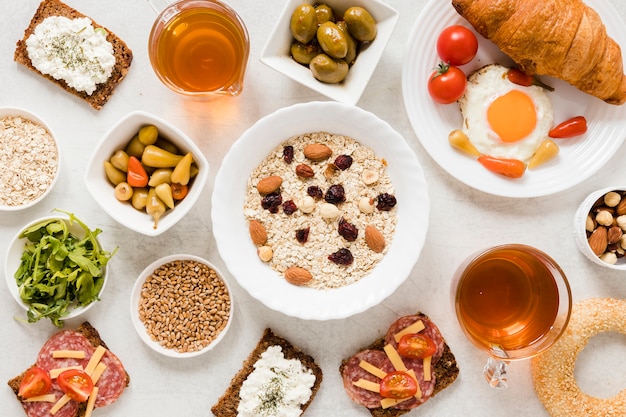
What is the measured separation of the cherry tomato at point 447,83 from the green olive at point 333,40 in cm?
30

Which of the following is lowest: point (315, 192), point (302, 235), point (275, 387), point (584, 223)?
point (275, 387)

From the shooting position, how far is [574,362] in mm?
1974

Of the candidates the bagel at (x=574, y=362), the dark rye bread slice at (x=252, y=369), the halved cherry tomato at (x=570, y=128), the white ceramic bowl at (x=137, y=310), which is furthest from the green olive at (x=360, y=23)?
the bagel at (x=574, y=362)

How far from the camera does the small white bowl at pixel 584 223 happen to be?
190 cm

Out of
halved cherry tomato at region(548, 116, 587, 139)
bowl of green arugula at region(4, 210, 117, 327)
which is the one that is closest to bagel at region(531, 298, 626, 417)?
halved cherry tomato at region(548, 116, 587, 139)

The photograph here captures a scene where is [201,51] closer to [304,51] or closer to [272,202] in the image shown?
[304,51]

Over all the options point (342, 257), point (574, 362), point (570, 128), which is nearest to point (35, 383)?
point (342, 257)

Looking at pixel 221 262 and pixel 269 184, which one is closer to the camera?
pixel 269 184

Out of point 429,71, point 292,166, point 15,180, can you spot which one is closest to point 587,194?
point 429,71

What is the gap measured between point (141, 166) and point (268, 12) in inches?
25.5

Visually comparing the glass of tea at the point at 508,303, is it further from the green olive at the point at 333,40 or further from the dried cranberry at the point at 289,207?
the green olive at the point at 333,40

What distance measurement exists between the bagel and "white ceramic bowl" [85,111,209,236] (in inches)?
49.3

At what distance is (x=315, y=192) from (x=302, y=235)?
14 cm

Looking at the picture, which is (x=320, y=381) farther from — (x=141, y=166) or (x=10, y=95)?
(x=10, y=95)
